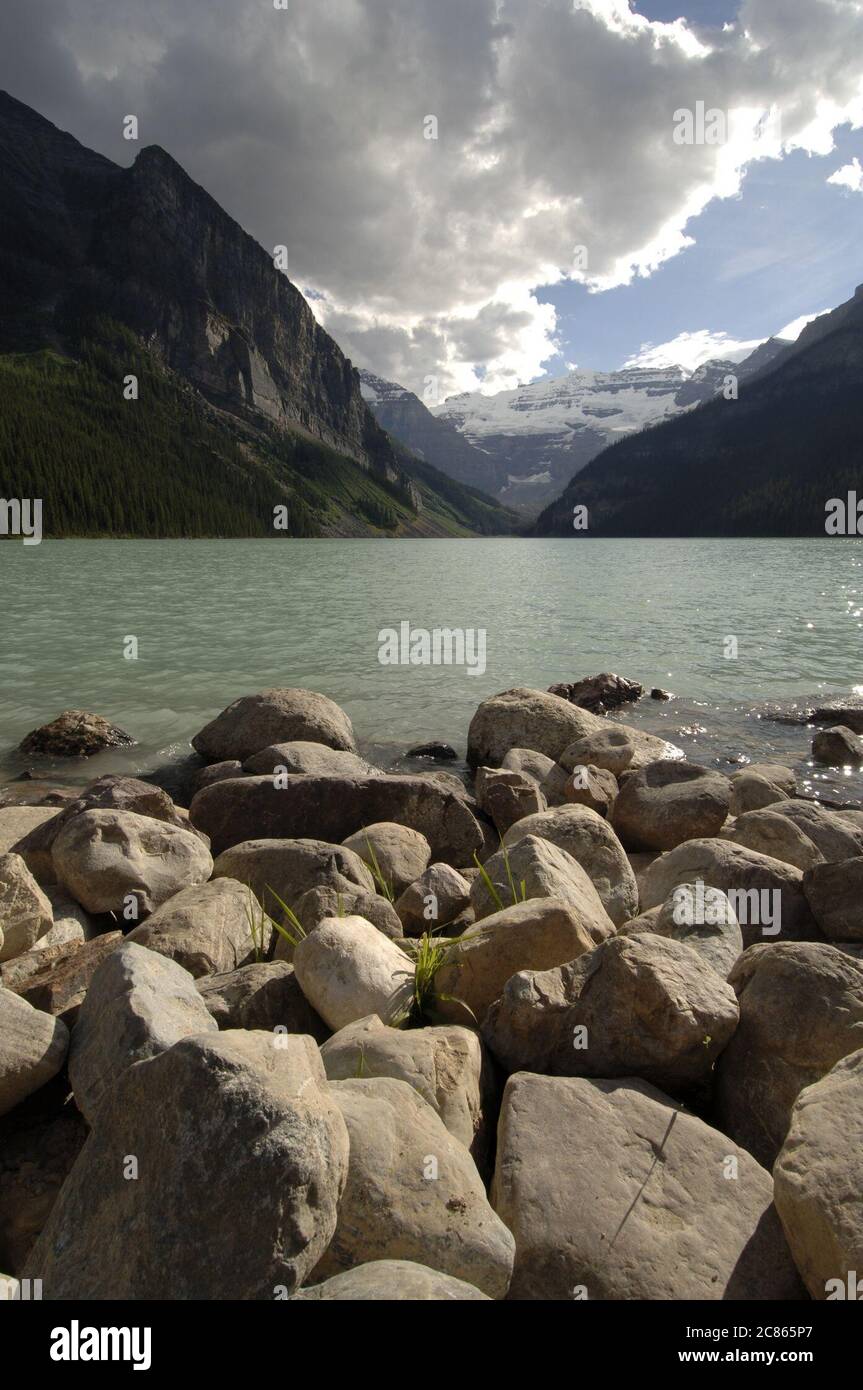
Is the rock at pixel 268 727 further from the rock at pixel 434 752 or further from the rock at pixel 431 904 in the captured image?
the rock at pixel 431 904

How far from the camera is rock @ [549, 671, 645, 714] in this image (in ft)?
56.9

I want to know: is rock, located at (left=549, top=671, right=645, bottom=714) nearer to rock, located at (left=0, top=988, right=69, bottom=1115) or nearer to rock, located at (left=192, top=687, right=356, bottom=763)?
rock, located at (left=192, top=687, right=356, bottom=763)

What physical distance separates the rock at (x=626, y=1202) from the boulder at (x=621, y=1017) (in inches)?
10.6

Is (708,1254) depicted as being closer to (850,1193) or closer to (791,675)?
(850,1193)

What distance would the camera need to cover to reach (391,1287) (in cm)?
249

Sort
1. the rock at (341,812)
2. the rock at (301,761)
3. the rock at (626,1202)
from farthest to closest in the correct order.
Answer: the rock at (301,761)
the rock at (341,812)
the rock at (626,1202)

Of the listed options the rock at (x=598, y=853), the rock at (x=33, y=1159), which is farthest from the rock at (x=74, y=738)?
the rock at (x=33, y=1159)

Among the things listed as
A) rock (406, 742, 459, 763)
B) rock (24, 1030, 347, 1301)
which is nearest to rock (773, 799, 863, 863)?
rock (406, 742, 459, 763)

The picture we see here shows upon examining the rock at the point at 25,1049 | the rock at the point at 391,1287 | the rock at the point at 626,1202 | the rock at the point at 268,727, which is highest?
the rock at the point at 268,727

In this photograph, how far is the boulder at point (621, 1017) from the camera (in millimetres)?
4055

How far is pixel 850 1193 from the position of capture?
287 centimetres

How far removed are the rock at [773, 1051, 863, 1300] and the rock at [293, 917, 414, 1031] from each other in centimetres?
229

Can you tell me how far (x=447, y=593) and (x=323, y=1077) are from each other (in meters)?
43.4
